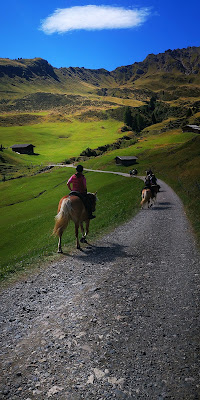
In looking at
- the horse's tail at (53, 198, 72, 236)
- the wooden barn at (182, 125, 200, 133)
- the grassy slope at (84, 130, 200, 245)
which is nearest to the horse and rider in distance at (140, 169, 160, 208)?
the grassy slope at (84, 130, 200, 245)

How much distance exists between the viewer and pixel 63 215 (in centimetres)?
1538

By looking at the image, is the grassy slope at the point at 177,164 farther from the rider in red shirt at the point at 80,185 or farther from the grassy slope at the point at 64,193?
the rider in red shirt at the point at 80,185

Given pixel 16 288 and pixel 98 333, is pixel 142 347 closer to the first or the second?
pixel 98 333

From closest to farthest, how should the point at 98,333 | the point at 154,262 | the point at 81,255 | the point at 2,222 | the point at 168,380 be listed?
1. the point at 168,380
2. the point at 98,333
3. the point at 154,262
4. the point at 81,255
5. the point at 2,222

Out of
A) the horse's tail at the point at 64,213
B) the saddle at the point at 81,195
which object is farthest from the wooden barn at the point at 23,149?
the horse's tail at the point at 64,213

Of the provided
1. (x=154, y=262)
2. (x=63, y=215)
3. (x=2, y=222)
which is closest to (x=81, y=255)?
(x=63, y=215)

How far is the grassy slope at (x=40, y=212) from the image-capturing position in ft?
67.5

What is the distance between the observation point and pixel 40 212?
55.6 meters

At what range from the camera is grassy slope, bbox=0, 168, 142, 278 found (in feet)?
67.5

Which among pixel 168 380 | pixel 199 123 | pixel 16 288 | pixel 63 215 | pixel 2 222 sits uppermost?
pixel 199 123

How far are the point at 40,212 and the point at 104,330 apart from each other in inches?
1952

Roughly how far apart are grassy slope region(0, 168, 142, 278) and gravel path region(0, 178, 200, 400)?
3929 millimetres

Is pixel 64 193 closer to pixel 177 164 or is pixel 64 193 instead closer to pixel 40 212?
pixel 40 212

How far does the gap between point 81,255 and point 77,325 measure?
23.0ft
